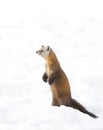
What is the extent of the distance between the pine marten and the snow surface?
8 centimetres

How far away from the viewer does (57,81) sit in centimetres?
721

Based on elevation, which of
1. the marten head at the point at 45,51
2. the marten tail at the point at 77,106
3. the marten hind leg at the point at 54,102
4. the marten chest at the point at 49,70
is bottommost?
the marten tail at the point at 77,106

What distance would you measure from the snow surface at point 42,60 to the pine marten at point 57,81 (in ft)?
0.27

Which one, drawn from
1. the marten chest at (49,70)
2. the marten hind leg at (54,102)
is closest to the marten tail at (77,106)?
the marten hind leg at (54,102)

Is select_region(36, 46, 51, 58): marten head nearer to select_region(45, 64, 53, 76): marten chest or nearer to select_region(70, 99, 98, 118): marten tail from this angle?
select_region(45, 64, 53, 76): marten chest

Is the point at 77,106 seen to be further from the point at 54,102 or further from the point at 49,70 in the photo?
the point at 49,70

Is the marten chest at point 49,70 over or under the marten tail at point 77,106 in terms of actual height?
over

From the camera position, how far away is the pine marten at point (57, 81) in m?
7.11

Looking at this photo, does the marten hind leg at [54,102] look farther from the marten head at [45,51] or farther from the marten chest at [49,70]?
the marten head at [45,51]

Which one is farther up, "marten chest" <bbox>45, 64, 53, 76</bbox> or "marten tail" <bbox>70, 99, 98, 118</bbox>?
"marten chest" <bbox>45, 64, 53, 76</bbox>

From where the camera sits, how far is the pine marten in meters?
7.11

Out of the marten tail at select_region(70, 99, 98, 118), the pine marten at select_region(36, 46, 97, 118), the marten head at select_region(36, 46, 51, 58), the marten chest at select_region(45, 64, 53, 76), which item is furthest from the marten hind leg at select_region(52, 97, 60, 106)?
the marten head at select_region(36, 46, 51, 58)

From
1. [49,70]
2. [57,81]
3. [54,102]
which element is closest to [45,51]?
[49,70]

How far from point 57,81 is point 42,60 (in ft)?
6.20
